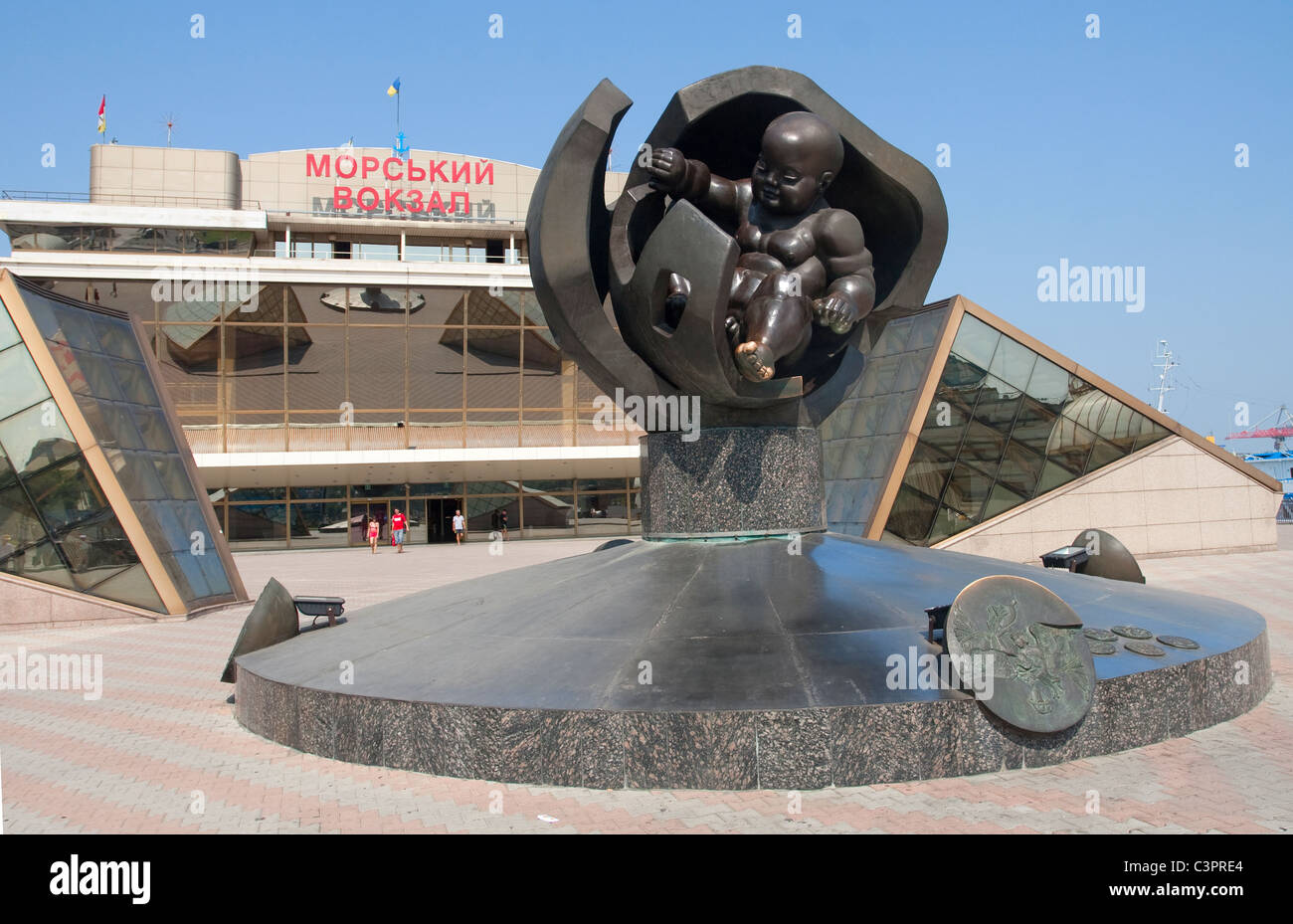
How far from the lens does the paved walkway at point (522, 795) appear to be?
517 centimetres

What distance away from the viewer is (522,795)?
5.73 metres

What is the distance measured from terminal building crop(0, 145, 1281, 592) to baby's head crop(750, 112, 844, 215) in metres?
13.2

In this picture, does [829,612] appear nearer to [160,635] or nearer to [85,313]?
[160,635]

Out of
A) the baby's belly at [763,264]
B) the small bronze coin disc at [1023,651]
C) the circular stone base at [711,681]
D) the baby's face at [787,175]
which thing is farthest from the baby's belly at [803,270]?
the small bronze coin disc at [1023,651]

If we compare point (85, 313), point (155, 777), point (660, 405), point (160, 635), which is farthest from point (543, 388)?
point (155, 777)

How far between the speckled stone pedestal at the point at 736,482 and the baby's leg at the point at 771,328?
806 mm

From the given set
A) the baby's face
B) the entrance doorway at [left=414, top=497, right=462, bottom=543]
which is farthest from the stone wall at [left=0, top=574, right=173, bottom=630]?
the entrance doorway at [left=414, top=497, right=462, bottom=543]

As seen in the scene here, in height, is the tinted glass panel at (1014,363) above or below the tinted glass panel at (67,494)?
above

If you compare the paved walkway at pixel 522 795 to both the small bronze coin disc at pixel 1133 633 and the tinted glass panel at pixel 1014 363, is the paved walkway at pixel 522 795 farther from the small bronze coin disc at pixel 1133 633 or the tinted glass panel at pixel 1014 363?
the tinted glass panel at pixel 1014 363

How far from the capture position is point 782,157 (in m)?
8.30

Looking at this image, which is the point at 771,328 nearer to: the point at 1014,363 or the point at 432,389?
the point at 1014,363

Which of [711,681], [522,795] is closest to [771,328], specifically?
[711,681]

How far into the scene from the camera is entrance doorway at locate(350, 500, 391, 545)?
34812 millimetres

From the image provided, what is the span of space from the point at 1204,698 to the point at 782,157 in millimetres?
4986
